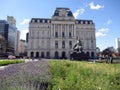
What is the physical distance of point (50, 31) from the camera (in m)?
117

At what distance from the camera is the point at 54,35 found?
11525cm

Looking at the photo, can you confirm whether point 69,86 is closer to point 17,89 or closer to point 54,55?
Answer: point 17,89

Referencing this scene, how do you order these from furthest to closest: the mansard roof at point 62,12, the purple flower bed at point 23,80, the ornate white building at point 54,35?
the mansard roof at point 62,12
the ornate white building at point 54,35
the purple flower bed at point 23,80

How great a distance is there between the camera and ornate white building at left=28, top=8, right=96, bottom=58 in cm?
11475

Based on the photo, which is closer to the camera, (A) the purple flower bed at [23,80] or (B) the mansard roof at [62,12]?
(A) the purple flower bed at [23,80]

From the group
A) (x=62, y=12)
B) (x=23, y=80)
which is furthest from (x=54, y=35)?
(x=23, y=80)

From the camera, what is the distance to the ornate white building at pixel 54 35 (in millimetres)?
114750

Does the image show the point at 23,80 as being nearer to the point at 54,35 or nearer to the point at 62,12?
the point at 54,35

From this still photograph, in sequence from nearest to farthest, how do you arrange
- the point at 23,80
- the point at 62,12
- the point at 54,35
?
the point at 23,80
the point at 54,35
the point at 62,12

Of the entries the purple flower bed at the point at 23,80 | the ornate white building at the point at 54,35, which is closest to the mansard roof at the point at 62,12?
the ornate white building at the point at 54,35

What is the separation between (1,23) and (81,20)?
53.6 m

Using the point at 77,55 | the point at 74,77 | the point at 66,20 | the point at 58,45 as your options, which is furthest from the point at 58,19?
the point at 74,77

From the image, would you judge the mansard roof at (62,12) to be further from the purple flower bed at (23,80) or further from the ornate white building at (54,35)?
the purple flower bed at (23,80)

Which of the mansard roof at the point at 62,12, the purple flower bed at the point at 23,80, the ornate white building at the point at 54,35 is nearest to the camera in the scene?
the purple flower bed at the point at 23,80
